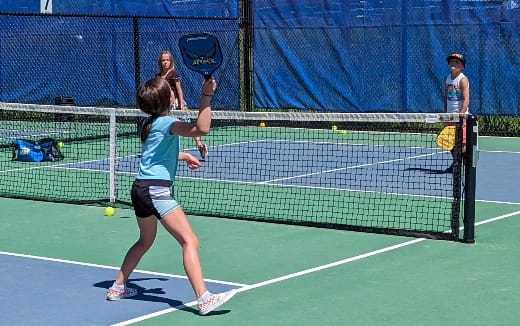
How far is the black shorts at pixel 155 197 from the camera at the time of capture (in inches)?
248

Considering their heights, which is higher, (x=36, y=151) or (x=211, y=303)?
(x=36, y=151)

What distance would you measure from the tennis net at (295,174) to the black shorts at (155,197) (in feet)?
10.1

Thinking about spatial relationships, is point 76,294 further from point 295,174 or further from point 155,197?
point 295,174

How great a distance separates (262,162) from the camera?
1429 centimetres

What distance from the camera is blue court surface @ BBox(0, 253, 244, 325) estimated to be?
629cm

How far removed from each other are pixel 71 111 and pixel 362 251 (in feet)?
14.9

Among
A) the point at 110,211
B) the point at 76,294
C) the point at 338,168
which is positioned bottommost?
the point at 76,294

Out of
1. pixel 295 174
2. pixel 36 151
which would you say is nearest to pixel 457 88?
pixel 295 174

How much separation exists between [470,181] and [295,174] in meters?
4.58

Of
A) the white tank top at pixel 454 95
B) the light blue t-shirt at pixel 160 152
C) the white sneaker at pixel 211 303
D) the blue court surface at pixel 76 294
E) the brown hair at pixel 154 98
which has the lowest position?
the blue court surface at pixel 76 294

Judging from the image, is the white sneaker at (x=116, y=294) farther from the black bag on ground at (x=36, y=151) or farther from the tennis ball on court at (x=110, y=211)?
the black bag on ground at (x=36, y=151)

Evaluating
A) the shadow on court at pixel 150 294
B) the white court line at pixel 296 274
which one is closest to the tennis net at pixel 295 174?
the white court line at pixel 296 274

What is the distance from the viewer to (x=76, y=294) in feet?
22.5

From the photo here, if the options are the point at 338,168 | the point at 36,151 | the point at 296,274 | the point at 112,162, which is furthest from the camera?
the point at 36,151
